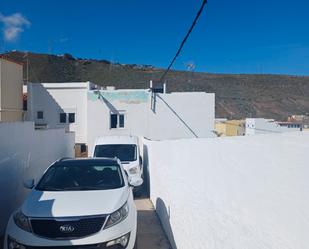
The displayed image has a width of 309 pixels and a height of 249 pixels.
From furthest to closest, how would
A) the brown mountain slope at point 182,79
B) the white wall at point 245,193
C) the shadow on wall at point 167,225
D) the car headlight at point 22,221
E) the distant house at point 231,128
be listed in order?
the brown mountain slope at point 182,79
the distant house at point 231,128
the shadow on wall at point 167,225
the car headlight at point 22,221
the white wall at point 245,193

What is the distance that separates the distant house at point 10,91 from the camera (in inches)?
946

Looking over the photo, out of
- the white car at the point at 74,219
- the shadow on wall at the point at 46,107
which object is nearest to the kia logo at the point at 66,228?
the white car at the point at 74,219

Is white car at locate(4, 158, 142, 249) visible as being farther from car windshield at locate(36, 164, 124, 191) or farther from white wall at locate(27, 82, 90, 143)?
white wall at locate(27, 82, 90, 143)

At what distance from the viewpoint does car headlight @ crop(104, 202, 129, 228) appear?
574cm

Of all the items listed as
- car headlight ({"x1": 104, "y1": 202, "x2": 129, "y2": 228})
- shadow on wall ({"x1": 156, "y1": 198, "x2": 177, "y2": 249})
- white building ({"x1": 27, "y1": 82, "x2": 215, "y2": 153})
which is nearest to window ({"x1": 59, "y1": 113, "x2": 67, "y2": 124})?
white building ({"x1": 27, "y1": 82, "x2": 215, "y2": 153})

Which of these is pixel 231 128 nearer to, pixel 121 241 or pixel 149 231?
pixel 149 231

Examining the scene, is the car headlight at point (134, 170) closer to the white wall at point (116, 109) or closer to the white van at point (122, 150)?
the white van at point (122, 150)

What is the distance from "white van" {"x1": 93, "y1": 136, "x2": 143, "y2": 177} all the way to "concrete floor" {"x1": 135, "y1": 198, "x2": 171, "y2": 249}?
2.89m

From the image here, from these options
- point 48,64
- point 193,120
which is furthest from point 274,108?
point 48,64

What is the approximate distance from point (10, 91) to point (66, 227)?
21.4 metres

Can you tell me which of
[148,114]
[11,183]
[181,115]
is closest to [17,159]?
[11,183]

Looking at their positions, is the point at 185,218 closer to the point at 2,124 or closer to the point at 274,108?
the point at 2,124

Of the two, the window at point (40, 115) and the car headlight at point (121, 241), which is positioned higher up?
the window at point (40, 115)

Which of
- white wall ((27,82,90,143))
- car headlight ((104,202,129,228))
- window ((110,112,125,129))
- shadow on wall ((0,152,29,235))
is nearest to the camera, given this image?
car headlight ((104,202,129,228))
